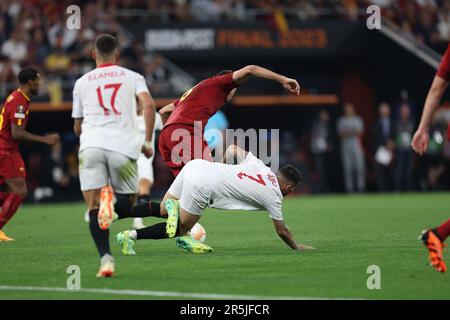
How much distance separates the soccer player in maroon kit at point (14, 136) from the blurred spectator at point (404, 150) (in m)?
14.9

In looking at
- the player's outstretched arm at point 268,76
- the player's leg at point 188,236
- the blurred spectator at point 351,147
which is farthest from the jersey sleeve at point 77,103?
the blurred spectator at point 351,147

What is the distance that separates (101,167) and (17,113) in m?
4.93

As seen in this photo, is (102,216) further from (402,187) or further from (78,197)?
(402,187)

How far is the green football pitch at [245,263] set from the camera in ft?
28.0

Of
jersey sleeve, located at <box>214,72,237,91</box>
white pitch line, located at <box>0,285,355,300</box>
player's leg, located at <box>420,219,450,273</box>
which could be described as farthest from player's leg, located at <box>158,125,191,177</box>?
player's leg, located at <box>420,219,450,273</box>

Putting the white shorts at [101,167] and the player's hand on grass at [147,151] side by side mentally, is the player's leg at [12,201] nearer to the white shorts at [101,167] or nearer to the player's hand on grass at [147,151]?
the player's hand on grass at [147,151]

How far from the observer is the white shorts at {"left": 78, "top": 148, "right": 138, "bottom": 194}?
32.2 feet

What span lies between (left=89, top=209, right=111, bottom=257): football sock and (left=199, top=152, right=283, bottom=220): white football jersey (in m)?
1.87

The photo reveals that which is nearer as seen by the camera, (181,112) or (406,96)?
(181,112)

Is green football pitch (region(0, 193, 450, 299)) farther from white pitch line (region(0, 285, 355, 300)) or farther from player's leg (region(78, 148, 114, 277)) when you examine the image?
player's leg (region(78, 148, 114, 277))

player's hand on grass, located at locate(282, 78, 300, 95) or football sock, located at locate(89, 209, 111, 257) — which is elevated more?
player's hand on grass, located at locate(282, 78, 300, 95)

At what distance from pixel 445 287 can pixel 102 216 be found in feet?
10.2

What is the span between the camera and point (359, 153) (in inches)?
1084
